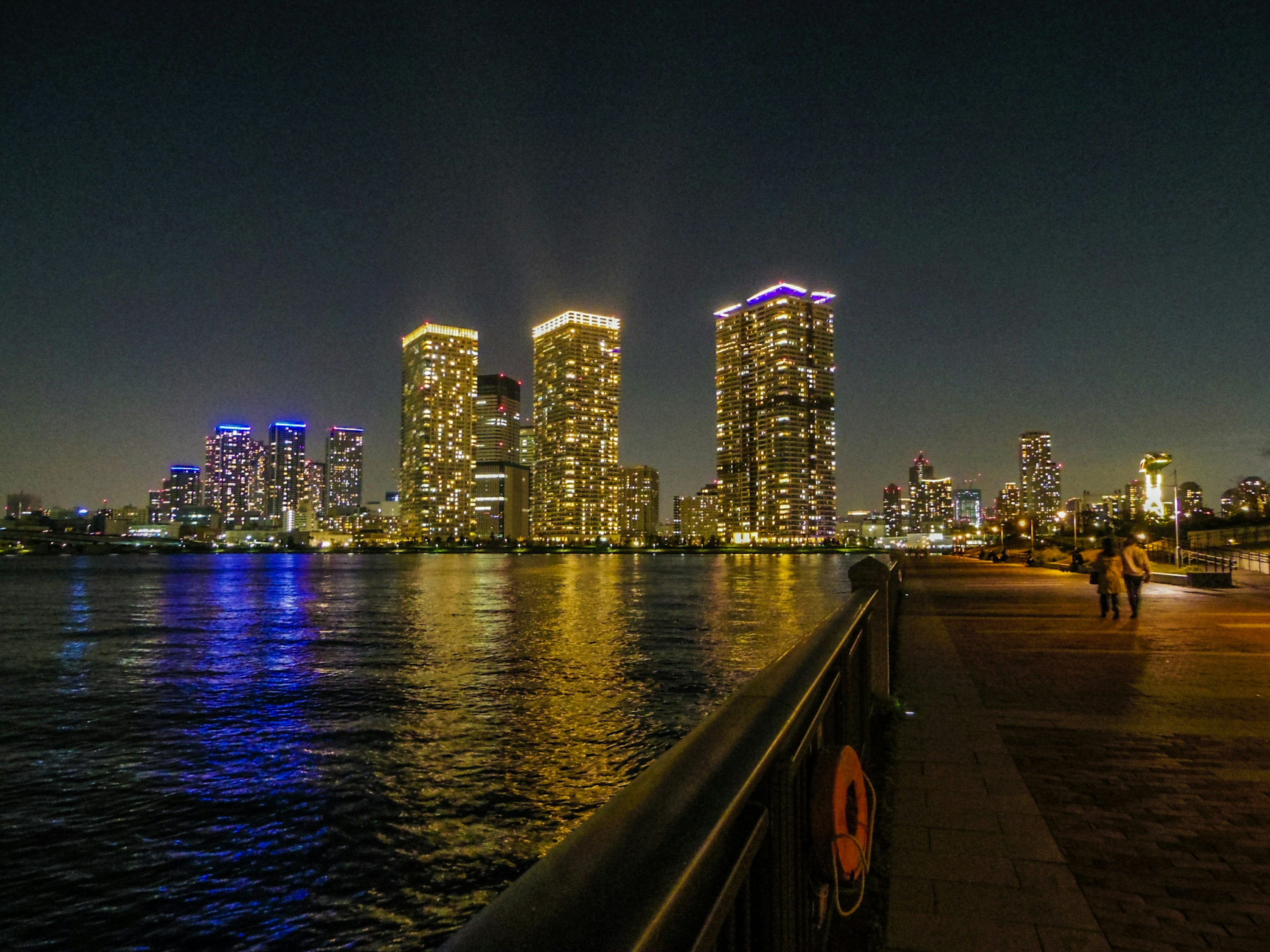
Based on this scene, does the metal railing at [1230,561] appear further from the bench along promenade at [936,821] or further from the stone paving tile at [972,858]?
the stone paving tile at [972,858]

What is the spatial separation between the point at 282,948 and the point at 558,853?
535 centimetres

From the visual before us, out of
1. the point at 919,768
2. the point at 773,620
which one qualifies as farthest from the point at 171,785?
the point at 773,620

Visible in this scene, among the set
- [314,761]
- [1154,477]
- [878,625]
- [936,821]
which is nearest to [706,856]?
[936,821]

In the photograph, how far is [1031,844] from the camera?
4223 mm

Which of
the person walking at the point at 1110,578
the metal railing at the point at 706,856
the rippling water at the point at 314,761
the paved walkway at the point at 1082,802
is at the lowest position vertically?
the rippling water at the point at 314,761

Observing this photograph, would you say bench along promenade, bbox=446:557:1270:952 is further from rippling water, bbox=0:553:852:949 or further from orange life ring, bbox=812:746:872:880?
rippling water, bbox=0:553:852:949

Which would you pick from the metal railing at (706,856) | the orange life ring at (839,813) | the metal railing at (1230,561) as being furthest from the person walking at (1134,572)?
the metal railing at (1230,561)

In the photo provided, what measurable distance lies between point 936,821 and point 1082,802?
107cm

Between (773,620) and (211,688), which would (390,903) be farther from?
(773,620)

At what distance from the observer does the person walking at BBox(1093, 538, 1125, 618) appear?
15.8 m

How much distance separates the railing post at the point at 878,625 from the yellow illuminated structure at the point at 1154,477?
4355 centimetres

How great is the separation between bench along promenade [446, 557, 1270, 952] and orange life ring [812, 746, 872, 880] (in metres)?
0.01

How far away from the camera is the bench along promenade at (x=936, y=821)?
1242 millimetres

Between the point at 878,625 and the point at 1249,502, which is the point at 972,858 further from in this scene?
the point at 1249,502
